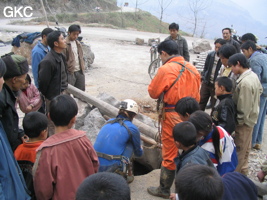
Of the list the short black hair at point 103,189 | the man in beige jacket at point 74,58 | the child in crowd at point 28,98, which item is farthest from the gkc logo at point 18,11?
the short black hair at point 103,189

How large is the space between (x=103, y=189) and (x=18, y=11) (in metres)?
37.8

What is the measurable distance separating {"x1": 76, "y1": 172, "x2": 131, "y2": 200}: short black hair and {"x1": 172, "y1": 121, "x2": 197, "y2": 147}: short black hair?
0.95 metres

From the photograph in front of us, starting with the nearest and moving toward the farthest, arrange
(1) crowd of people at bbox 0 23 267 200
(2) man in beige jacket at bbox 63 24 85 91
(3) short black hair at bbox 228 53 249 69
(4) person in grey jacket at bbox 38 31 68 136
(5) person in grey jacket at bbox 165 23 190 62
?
1. (1) crowd of people at bbox 0 23 267 200
2. (3) short black hair at bbox 228 53 249 69
3. (4) person in grey jacket at bbox 38 31 68 136
4. (2) man in beige jacket at bbox 63 24 85 91
5. (5) person in grey jacket at bbox 165 23 190 62

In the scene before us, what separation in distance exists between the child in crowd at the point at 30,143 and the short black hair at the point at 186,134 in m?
1.22

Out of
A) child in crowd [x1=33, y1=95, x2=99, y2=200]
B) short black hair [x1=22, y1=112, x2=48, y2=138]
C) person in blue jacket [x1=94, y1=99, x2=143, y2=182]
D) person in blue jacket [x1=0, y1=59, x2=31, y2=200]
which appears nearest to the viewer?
person in blue jacket [x1=0, y1=59, x2=31, y2=200]

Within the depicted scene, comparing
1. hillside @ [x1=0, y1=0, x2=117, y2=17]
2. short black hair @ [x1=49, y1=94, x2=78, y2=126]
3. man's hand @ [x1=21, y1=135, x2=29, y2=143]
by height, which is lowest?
man's hand @ [x1=21, y1=135, x2=29, y2=143]

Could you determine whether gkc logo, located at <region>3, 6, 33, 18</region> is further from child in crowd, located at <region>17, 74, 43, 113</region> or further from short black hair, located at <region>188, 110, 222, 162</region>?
short black hair, located at <region>188, 110, 222, 162</region>

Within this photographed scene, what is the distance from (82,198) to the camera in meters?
1.30

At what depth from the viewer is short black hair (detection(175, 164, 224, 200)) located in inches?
56.4

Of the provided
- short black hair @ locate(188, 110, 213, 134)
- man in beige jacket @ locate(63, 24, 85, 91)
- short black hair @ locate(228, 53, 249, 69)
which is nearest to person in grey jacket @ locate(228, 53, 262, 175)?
short black hair @ locate(228, 53, 249, 69)

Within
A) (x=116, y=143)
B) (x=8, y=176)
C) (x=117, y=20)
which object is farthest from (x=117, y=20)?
(x=8, y=176)

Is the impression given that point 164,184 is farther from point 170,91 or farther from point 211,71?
point 211,71

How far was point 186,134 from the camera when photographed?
7.12 feet

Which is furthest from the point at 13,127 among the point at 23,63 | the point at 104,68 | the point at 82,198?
the point at 104,68
